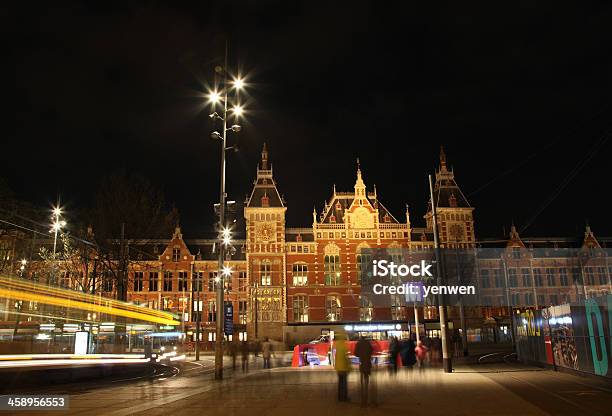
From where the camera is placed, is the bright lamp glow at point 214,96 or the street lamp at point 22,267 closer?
the bright lamp glow at point 214,96

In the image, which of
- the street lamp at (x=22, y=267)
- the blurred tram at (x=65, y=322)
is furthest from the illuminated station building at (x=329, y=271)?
the blurred tram at (x=65, y=322)

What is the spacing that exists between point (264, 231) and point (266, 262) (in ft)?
14.3

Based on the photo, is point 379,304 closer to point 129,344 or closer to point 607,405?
point 129,344

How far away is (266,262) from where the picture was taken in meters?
68.7

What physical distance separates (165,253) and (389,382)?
59.9 meters

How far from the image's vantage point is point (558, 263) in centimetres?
7444

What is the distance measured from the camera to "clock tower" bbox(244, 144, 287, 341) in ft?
218

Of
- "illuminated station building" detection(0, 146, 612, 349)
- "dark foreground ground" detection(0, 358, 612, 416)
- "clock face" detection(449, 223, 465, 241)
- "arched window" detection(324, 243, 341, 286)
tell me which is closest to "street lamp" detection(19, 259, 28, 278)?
"illuminated station building" detection(0, 146, 612, 349)

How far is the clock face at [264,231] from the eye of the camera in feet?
227

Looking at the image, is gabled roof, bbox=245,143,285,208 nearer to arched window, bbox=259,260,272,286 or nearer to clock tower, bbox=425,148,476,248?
arched window, bbox=259,260,272,286

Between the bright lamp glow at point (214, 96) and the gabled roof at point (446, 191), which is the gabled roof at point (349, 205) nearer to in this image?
the gabled roof at point (446, 191)

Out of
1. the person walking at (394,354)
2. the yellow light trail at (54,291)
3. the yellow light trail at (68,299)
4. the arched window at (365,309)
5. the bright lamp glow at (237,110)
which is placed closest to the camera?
the yellow light trail at (54,291)

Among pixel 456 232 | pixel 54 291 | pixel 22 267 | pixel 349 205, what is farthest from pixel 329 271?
pixel 54 291

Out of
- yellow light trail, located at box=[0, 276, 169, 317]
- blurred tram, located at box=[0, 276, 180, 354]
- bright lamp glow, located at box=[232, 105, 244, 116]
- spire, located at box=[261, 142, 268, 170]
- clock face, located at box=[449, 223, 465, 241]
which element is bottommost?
blurred tram, located at box=[0, 276, 180, 354]
